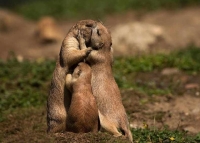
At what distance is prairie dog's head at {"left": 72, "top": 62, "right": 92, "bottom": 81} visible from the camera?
5713 millimetres

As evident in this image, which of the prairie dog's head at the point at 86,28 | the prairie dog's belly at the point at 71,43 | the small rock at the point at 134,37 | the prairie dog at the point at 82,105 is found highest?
the small rock at the point at 134,37

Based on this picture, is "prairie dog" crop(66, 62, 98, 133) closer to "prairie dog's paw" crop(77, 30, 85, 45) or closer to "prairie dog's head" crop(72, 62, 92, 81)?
Answer: "prairie dog's head" crop(72, 62, 92, 81)

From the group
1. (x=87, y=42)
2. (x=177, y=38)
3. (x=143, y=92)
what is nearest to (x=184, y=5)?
(x=177, y=38)

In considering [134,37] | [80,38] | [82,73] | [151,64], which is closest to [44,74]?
[151,64]

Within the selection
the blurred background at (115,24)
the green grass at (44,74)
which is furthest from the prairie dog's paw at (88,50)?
the blurred background at (115,24)

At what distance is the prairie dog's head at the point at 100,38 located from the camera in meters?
5.92

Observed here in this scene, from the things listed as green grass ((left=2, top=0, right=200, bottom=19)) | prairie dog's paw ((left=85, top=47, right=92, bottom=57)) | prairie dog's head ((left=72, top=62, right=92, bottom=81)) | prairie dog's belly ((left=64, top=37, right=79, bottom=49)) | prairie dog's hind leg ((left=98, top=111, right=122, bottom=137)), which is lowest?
prairie dog's hind leg ((left=98, top=111, right=122, bottom=137))

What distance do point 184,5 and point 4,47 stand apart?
5.69 m

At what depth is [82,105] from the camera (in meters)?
5.54

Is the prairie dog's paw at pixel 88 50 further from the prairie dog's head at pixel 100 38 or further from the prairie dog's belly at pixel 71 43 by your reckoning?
the prairie dog's belly at pixel 71 43

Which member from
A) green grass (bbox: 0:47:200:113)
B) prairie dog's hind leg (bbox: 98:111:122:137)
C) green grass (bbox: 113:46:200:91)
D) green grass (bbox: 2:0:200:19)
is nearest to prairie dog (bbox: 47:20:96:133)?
prairie dog's hind leg (bbox: 98:111:122:137)

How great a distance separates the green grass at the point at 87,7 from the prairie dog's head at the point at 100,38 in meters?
10.7

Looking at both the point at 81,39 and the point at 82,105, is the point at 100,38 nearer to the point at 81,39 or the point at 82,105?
the point at 81,39

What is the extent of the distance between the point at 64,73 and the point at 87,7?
12821 millimetres
